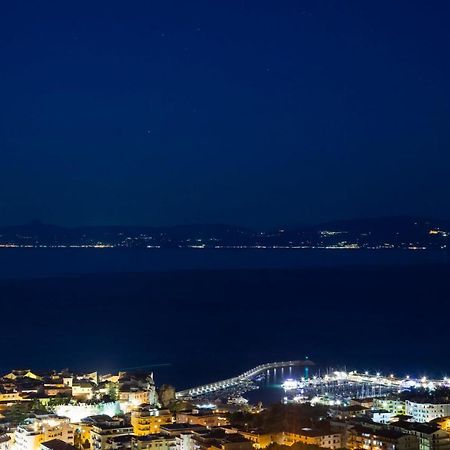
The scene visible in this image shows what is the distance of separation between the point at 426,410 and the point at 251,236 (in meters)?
82.0

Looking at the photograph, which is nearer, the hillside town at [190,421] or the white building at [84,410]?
the hillside town at [190,421]

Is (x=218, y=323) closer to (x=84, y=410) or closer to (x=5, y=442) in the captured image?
(x=84, y=410)

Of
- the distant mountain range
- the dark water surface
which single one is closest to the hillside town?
the dark water surface

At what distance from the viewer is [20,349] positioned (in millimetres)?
19594

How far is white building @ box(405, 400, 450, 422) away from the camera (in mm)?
11508

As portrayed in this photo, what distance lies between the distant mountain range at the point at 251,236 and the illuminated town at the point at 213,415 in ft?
230

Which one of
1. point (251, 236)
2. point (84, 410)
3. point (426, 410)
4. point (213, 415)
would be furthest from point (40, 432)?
point (251, 236)

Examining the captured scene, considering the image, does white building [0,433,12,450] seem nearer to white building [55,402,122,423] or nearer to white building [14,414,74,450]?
white building [14,414,74,450]

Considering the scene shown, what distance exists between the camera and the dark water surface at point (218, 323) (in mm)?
18172

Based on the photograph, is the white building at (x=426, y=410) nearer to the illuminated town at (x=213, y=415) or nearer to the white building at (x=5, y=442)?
the illuminated town at (x=213, y=415)

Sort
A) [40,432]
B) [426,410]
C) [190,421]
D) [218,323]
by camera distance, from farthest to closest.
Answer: [218,323] → [426,410] → [190,421] → [40,432]

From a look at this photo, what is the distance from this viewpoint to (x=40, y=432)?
923cm

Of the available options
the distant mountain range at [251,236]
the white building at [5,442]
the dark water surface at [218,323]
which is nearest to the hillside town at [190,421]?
the white building at [5,442]

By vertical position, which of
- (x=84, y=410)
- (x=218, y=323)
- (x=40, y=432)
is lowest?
(x=218, y=323)
